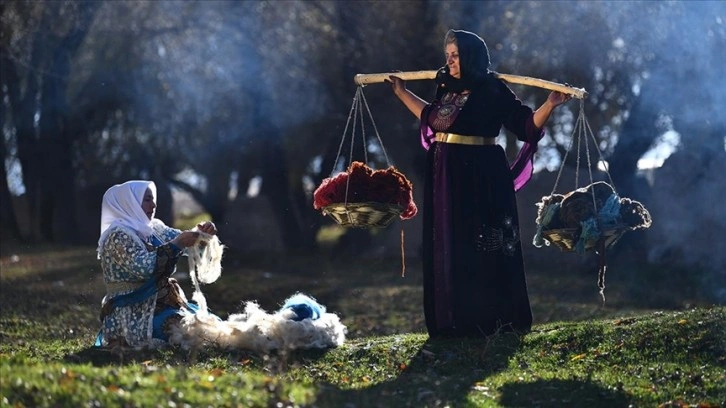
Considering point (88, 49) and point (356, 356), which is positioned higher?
point (88, 49)

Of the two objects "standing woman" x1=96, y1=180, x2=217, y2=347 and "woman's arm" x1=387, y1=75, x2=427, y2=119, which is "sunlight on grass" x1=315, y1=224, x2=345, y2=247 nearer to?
"woman's arm" x1=387, y1=75, x2=427, y2=119

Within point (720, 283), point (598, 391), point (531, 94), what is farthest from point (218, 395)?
point (531, 94)

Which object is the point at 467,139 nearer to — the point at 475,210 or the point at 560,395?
the point at 475,210

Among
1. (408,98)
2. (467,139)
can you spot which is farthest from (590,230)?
(408,98)

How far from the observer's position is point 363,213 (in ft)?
31.8

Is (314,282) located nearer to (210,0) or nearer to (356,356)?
(210,0)

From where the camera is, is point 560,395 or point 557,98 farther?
point 557,98

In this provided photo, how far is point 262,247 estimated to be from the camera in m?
29.7

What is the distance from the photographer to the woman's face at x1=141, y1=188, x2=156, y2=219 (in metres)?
10.1

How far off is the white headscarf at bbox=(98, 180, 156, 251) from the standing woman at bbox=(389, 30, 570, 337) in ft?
7.79

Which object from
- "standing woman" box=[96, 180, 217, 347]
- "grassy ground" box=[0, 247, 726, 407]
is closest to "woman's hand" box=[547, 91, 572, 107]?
"grassy ground" box=[0, 247, 726, 407]

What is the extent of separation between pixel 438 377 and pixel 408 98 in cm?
266

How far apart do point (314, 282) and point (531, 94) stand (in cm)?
544

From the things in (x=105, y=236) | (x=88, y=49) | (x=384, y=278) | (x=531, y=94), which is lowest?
(x=384, y=278)
